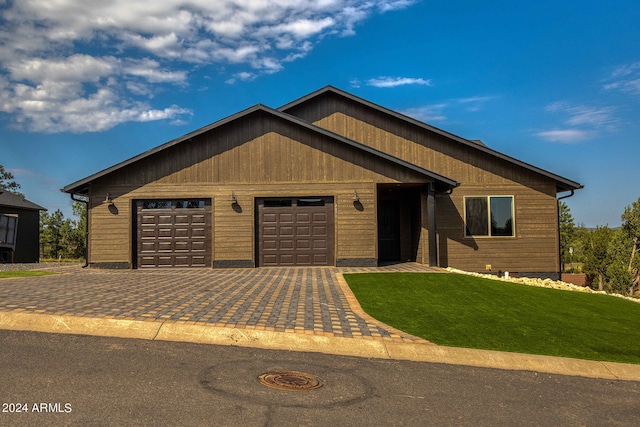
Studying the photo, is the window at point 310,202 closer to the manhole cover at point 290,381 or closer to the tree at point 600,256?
the manhole cover at point 290,381

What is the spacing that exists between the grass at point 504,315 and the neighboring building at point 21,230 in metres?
22.3

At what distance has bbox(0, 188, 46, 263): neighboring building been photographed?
2419 centimetres

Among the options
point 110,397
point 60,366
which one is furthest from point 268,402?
point 60,366

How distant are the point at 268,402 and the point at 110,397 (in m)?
1.43

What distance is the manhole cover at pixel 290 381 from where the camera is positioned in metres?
4.37

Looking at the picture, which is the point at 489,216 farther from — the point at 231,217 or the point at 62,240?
the point at 62,240

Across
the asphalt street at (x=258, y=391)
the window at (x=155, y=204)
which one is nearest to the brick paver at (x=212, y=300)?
the asphalt street at (x=258, y=391)

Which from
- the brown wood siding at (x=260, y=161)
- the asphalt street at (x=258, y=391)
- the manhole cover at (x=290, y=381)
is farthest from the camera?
the brown wood siding at (x=260, y=161)

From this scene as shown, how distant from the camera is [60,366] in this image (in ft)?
15.3

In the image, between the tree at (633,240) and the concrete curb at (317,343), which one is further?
the tree at (633,240)

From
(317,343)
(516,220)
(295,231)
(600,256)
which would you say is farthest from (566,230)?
(317,343)

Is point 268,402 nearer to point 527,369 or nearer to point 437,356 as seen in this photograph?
point 437,356

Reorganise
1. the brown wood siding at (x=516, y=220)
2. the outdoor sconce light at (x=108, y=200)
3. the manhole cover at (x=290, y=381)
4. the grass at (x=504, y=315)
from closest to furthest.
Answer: the manhole cover at (x=290, y=381), the grass at (x=504, y=315), the outdoor sconce light at (x=108, y=200), the brown wood siding at (x=516, y=220)

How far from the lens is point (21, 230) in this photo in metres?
26.2
